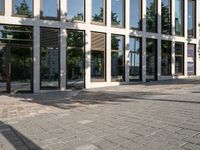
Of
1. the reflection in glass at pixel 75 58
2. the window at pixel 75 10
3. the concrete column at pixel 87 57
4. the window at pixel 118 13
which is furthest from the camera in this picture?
the window at pixel 118 13

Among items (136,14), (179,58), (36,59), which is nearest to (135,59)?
(136,14)

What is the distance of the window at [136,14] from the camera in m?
20.1

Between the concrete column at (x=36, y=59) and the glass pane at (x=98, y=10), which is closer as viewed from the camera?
the concrete column at (x=36, y=59)

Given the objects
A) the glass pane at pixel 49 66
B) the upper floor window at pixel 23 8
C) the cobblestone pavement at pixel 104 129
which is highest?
the upper floor window at pixel 23 8

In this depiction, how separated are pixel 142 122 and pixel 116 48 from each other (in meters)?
12.7

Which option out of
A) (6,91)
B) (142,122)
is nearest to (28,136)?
(142,122)

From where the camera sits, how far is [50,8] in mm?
16375

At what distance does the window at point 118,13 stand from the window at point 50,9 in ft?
13.5

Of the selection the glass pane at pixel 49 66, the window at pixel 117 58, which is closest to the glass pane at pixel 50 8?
the glass pane at pixel 49 66

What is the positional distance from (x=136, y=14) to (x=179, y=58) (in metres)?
5.92

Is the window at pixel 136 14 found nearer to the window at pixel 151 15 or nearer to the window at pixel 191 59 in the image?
the window at pixel 151 15

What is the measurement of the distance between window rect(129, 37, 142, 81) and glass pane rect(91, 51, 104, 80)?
2513 mm

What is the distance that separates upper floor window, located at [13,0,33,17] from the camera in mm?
15391

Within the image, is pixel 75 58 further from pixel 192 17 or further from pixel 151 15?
pixel 192 17
